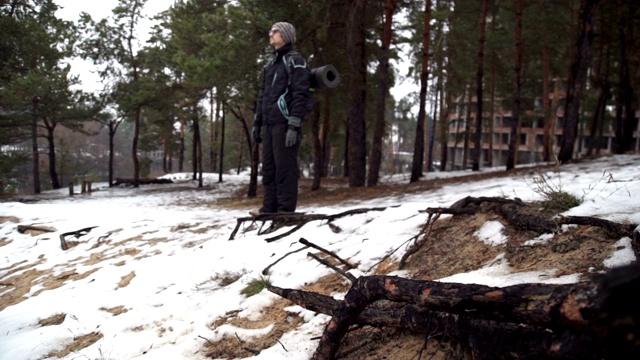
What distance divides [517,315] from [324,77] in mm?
4508

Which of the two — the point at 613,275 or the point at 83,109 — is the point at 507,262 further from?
the point at 83,109

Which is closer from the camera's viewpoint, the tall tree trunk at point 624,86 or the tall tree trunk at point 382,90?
the tall tree trunk at point 382,90

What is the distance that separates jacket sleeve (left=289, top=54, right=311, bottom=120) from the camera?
5.29 metres

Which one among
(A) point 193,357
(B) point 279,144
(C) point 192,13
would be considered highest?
(C) point 192,13

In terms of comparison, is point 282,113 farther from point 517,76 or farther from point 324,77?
point 517,76

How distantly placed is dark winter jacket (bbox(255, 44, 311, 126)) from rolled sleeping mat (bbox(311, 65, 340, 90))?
0.40ft

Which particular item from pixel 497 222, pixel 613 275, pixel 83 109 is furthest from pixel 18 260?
pixel 83 109

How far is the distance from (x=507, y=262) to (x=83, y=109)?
80.9 feet

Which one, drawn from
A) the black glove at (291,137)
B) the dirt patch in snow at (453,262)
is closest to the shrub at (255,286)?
the dirt patch in snow at (453,262)

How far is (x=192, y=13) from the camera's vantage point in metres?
15.1

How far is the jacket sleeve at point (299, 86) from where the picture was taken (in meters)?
5.29

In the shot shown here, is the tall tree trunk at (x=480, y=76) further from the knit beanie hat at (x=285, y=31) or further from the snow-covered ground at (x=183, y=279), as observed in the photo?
the snow-covered ground at (x=183, y=279)

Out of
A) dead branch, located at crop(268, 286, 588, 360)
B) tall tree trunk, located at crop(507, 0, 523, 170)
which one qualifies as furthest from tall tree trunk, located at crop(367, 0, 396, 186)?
dead branch, located at crop(268, 286, 588, 360)

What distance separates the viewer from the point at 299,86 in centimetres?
527
